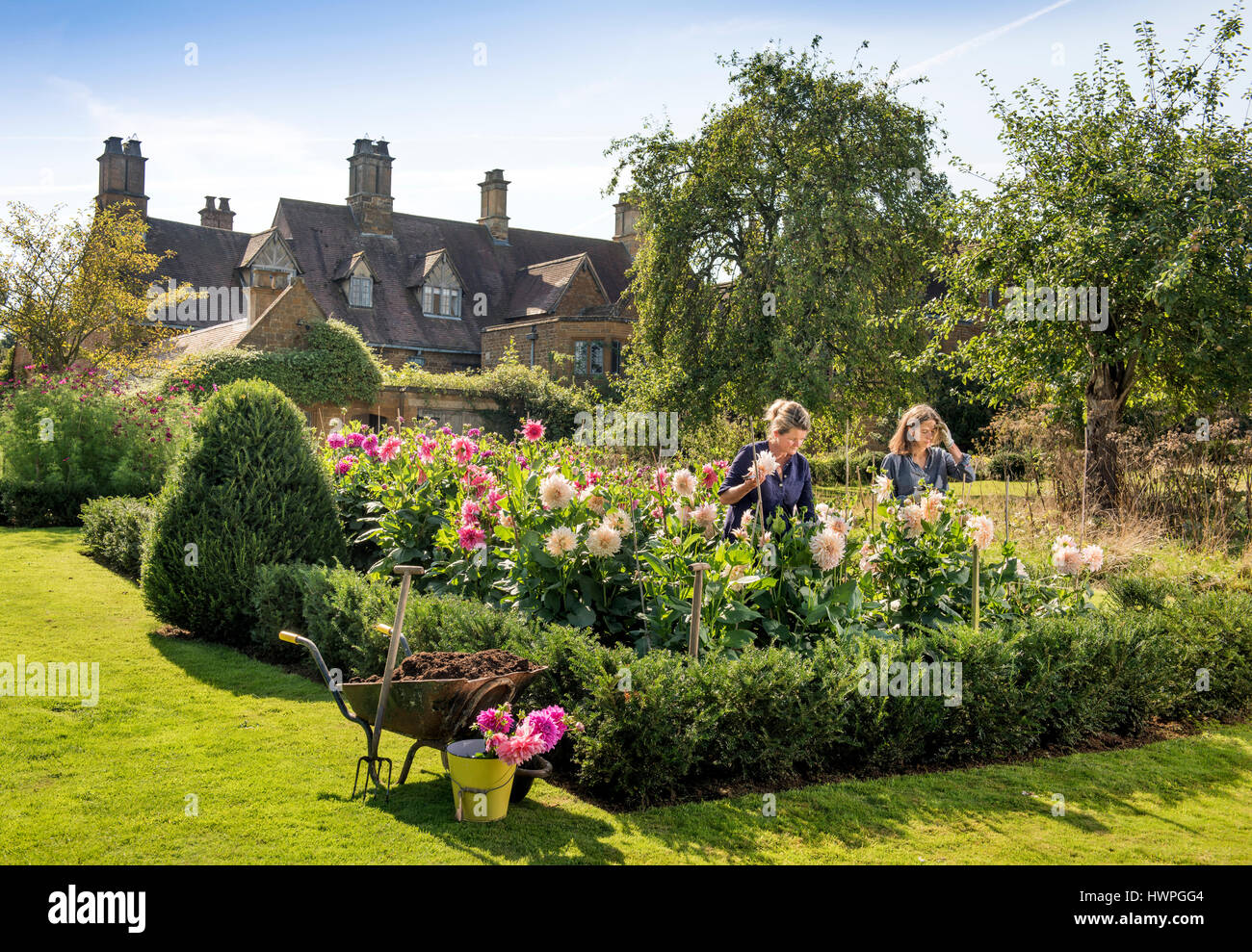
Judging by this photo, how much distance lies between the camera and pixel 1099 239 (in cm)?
1342

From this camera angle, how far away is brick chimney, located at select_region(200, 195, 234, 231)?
40.0 m

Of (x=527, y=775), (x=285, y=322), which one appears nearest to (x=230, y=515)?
(x=527, y=775)

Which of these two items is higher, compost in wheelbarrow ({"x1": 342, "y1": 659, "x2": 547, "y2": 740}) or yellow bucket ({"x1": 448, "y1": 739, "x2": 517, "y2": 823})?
compost in wheelbarrow ({"x1": 342, "y1": 659, "x2": 547, "y2": 740})

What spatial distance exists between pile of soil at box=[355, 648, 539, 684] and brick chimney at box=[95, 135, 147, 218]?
38.2 metres

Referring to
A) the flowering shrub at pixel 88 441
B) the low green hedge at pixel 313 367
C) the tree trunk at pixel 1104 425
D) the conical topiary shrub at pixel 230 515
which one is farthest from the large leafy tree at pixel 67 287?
the tree trunk at pixel 1104 425

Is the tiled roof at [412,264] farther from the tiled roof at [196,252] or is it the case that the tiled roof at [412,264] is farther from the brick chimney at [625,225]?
the tiled roof at [196,252]

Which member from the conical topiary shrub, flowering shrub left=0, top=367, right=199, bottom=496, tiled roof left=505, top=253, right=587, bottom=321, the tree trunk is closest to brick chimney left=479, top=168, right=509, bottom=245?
tiled roof left=505, top=253, right=587, bottom=321

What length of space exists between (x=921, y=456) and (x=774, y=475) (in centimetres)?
173

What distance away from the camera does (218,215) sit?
4003 cm

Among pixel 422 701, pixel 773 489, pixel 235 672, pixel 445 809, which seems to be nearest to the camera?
pixel 422 701

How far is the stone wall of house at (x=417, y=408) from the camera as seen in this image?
90.9 feet

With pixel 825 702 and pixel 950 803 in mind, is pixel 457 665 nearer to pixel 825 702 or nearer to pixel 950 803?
pixel 825 702

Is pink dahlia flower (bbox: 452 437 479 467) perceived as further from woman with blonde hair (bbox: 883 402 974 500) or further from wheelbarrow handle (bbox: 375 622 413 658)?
woman with blonde hair (bbox: 883 402 974 500)

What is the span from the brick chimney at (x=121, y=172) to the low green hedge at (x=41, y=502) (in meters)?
25.4
